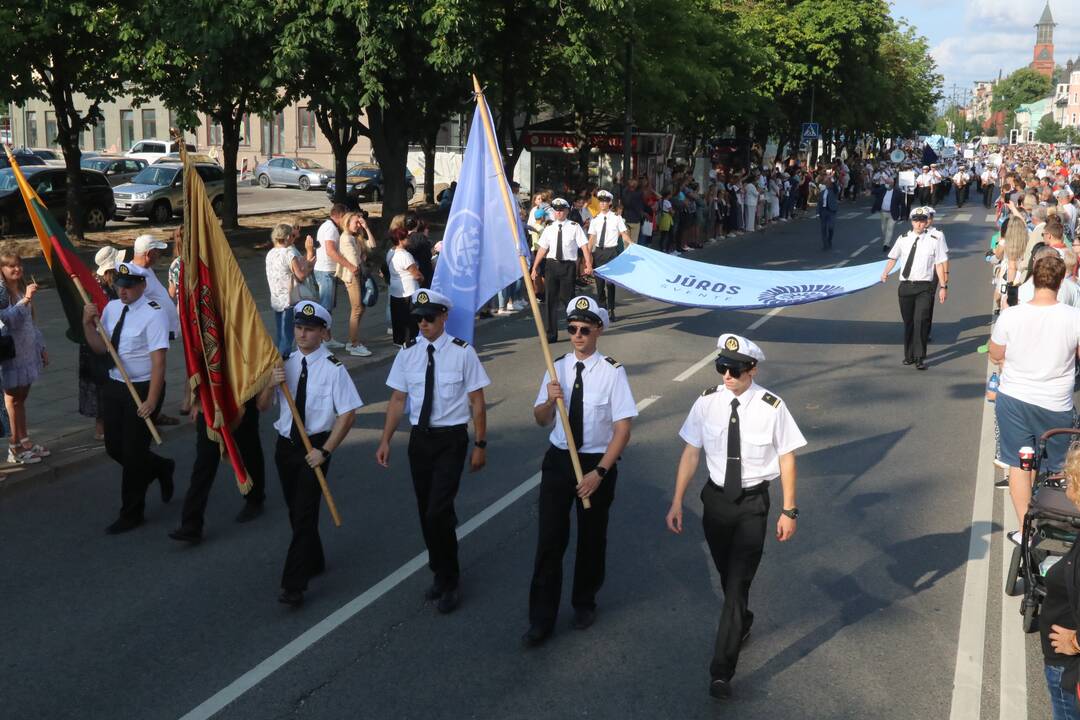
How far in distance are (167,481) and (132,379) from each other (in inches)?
34.9

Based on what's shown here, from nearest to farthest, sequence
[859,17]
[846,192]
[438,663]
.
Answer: [438,663]
[859,17]
[846,192]

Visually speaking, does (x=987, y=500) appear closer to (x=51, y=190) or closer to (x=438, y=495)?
(x=438, y=495)

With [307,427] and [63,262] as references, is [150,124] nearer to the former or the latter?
[63,262]

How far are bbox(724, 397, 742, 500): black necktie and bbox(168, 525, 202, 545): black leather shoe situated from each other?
12.5 ft

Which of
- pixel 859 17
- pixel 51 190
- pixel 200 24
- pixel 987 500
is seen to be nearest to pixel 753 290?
pixel 987 500

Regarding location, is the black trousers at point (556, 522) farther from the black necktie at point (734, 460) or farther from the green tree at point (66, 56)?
the green tree at point (66, 56)

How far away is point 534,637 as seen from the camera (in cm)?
577

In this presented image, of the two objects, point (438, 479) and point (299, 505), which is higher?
point (438, 479)

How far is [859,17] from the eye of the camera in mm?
46438

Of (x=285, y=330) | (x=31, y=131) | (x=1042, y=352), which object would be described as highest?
(x=31, y=131)

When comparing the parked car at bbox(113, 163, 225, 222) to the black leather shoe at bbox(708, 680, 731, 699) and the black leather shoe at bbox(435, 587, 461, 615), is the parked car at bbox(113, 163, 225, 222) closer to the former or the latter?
the black leather shoe at bbox(435, 587, 461, 615)

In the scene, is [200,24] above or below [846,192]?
above

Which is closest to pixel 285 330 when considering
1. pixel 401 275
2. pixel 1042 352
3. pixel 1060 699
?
pixel 401 275

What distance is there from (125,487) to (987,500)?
6242mm
